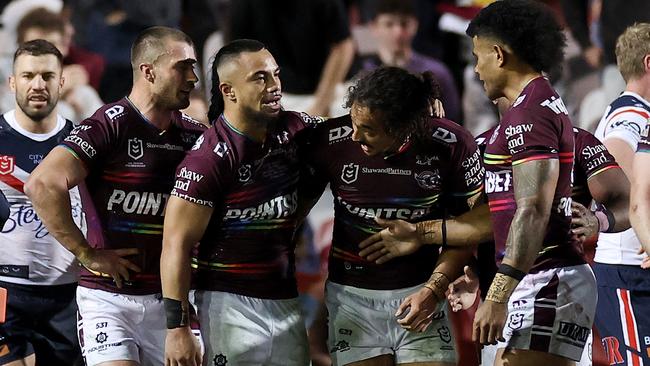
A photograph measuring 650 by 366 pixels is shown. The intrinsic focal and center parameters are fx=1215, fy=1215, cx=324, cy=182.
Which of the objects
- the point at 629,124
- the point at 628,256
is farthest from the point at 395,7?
the point at 628,256

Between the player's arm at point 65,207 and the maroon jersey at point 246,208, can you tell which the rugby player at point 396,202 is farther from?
the player's arm at point 65,207

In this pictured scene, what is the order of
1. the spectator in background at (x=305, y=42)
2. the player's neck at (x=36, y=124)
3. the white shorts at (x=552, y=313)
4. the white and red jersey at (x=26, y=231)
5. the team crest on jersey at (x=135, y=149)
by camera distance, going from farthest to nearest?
1. the spectator in background at (x=305, y=42)
2. the player's neck at (x=36, y=124)
3. the white and red jersey at (x=26, y=231)
4. the team crest on jersey at (x=135, y=149)
5. the white shorts at (x=552, y=313)

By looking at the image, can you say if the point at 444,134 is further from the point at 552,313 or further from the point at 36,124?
the point at 36,124

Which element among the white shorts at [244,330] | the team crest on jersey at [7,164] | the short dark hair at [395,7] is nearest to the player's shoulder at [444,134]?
the white shorts at [244,330]

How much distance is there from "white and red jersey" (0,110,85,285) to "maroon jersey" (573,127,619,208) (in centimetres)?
298

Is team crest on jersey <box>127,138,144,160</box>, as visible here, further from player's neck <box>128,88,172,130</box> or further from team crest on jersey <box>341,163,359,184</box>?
team crest on jersey <box>341,163,359,184</box>

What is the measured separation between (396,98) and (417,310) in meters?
1.02

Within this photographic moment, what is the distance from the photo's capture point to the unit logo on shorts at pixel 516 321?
552cm

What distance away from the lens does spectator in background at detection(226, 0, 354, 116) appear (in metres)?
10.9

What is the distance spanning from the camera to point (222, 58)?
6.05 meters

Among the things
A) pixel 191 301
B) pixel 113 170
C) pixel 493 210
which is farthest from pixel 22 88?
pixel 493 210

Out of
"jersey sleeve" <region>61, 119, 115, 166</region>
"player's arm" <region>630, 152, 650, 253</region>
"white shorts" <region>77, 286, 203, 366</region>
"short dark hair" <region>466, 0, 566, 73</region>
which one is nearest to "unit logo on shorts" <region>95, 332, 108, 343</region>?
"white shorts" <region>77, 286, 203, 366</region>

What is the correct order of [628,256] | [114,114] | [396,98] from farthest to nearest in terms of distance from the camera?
[628,256], [114,114], [396,98]

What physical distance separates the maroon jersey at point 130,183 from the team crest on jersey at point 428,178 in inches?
50.0
